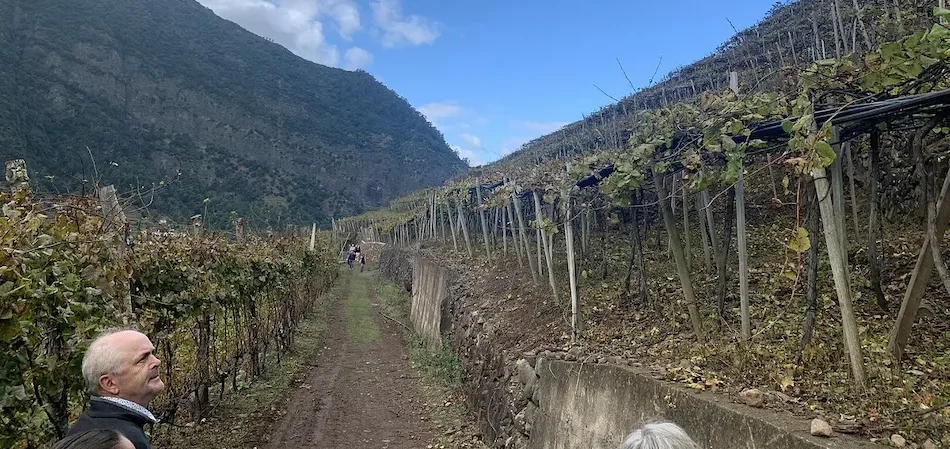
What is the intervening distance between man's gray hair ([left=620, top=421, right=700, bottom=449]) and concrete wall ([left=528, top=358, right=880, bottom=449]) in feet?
3.61

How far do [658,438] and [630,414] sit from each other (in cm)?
239

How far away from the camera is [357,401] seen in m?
9.08

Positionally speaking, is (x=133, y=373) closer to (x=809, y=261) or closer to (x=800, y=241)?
(x=800, y=241)

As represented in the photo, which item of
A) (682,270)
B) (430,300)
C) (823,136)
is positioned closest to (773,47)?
(430,300)

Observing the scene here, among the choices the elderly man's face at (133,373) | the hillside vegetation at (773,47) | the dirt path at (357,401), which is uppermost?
the hillside vegetation at (773,47)

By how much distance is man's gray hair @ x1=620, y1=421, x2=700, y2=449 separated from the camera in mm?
1556

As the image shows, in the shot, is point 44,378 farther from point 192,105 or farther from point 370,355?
point 192,105

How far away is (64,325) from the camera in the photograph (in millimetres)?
3197

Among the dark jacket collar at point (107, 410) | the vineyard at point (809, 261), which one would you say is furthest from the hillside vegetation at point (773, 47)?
the dark jacket collar at point (107, 410)

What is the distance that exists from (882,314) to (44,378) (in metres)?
5.66

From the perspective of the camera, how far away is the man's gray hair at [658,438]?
1556mm

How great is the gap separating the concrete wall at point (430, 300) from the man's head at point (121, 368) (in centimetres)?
1001

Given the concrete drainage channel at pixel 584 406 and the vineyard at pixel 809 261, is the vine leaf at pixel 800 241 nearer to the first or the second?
the vineyard at pixel 809 261

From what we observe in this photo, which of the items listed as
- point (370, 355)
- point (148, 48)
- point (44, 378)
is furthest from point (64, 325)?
point (148, 48)
